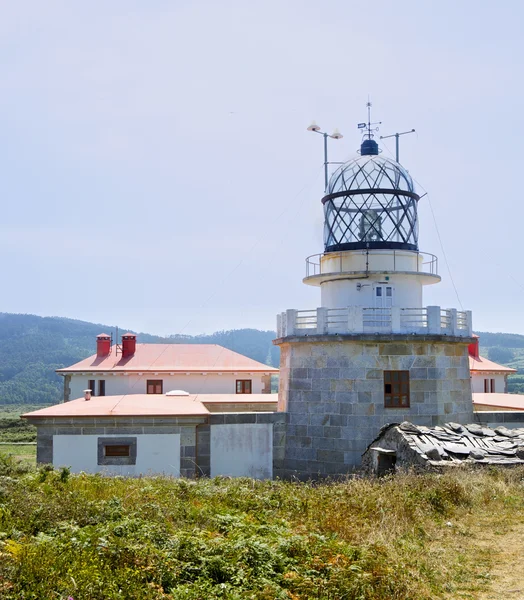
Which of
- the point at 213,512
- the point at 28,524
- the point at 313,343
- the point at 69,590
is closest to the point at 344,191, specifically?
the point at 313,343

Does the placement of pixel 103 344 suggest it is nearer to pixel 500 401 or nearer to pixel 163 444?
pixel 163 444

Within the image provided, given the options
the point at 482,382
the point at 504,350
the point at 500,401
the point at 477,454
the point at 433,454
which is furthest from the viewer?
the point at 504,350

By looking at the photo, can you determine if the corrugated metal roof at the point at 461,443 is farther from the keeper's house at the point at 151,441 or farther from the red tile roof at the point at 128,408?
the red tile roof at the point at 128,408

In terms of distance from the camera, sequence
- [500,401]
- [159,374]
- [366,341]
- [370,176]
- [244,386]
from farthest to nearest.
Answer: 1. [244,386]
2. [159,374]
3. [500,401]
4. [370,176]
5. [366,341]

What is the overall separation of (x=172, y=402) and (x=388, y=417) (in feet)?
20.0

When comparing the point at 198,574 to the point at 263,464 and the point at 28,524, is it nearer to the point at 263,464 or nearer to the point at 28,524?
the point at 28,524

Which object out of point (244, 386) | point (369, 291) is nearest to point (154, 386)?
point (244, 386)

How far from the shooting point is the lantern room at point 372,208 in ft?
58.6

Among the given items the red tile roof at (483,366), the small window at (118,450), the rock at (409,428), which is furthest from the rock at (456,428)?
the red tile roof at (483,366)

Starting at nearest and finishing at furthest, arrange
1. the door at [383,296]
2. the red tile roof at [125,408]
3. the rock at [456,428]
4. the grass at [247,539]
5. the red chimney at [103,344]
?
the grass at [247,539] → the rock at [456,428] → the red tile roof at [125,408] → the door at [383,296] → the red chimney at [103,344]

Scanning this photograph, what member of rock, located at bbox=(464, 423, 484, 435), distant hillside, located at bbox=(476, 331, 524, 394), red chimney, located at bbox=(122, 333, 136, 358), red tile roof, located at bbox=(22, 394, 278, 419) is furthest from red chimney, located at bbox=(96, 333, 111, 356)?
distant hillside, located at bbox=(476, 331, 524, 394)

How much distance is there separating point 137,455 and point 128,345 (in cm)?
2028

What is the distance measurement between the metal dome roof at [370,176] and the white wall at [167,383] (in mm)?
17321

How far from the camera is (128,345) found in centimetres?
3603
